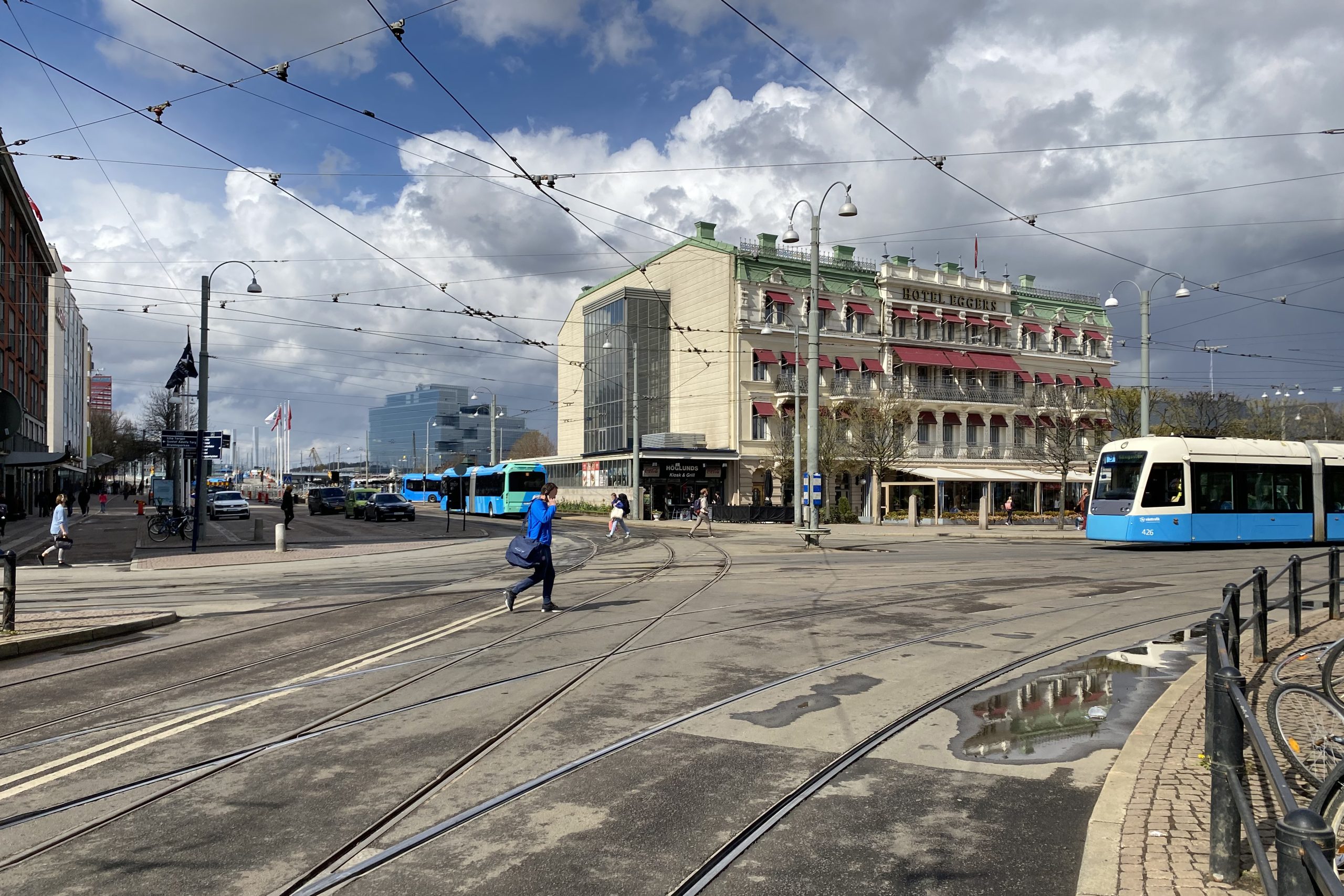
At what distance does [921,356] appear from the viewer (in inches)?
2253

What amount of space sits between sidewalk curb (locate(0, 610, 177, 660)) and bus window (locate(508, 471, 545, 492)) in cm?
3821

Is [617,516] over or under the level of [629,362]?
under

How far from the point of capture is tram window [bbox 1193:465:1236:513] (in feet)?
85.1

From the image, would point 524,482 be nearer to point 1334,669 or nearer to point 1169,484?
point 1169,484

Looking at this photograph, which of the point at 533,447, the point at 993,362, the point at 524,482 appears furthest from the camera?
the point at 533,447

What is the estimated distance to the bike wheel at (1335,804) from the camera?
2.81 metres

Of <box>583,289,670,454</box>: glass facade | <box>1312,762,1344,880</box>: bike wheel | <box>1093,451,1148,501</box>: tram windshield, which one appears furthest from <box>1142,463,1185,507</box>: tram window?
<box>583,289,670,454</box>: glass facade

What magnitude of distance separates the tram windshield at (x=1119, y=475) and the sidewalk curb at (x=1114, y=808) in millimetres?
20595

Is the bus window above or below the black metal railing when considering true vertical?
above

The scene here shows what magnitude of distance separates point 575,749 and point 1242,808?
13.4 feet

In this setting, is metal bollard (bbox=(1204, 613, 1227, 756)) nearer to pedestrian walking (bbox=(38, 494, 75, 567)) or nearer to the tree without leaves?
pedestrian walking (bbox=(38, 494, 75, 567))

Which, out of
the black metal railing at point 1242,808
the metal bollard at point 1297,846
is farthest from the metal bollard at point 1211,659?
the metal bollard at point 1297,846

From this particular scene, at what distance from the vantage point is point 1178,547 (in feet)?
93.5

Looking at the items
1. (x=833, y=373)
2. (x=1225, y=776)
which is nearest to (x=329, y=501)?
(x=833, y=373)
